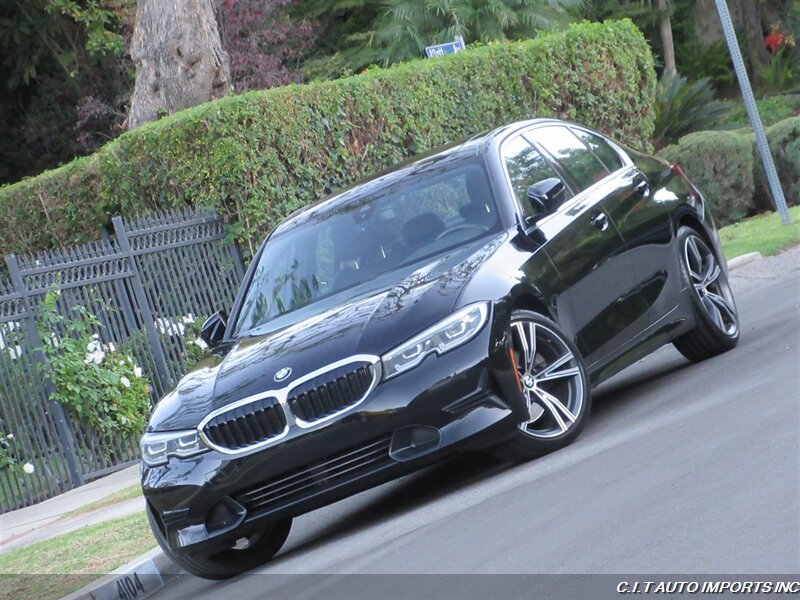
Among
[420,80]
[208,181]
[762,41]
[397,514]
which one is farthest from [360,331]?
[762,41]

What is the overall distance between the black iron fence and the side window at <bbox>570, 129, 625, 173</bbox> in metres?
5.57

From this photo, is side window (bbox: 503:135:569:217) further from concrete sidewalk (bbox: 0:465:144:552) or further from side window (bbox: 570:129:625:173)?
concrete sidewalk (bbox: 0:465:144:552)

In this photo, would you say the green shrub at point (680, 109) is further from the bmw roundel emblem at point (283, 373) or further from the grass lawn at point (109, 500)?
the bmw roundel emblem at point (283, 373)

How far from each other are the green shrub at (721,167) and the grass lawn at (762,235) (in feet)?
3.42

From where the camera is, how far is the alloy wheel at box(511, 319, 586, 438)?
24.8 ft

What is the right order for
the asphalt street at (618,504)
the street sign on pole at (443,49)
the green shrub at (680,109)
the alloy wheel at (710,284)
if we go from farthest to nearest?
the green shrub at (680,109) → the street sign on pole at (443,49) → the alloy wheel at (710,284) → the asphalt street at (618,504)

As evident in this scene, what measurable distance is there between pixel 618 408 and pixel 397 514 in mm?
1918

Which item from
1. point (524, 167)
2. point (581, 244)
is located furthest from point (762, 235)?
point (581, 244)

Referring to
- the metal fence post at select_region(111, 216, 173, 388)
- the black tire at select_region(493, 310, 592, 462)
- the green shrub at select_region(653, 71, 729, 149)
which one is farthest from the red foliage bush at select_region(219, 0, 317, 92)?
the black tire at select_region(493, 310, 592, 462)

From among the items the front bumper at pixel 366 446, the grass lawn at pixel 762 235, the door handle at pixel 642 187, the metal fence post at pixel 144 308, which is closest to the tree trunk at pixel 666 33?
the grass lawn at pixel 762 235

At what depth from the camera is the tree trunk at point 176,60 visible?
20.4m

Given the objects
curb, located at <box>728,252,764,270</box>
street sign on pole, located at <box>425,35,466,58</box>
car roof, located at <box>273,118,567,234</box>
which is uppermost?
street sign on pole, located at <box>425,35,466,58</box>

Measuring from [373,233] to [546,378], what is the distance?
1515mm

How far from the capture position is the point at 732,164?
19.6m
